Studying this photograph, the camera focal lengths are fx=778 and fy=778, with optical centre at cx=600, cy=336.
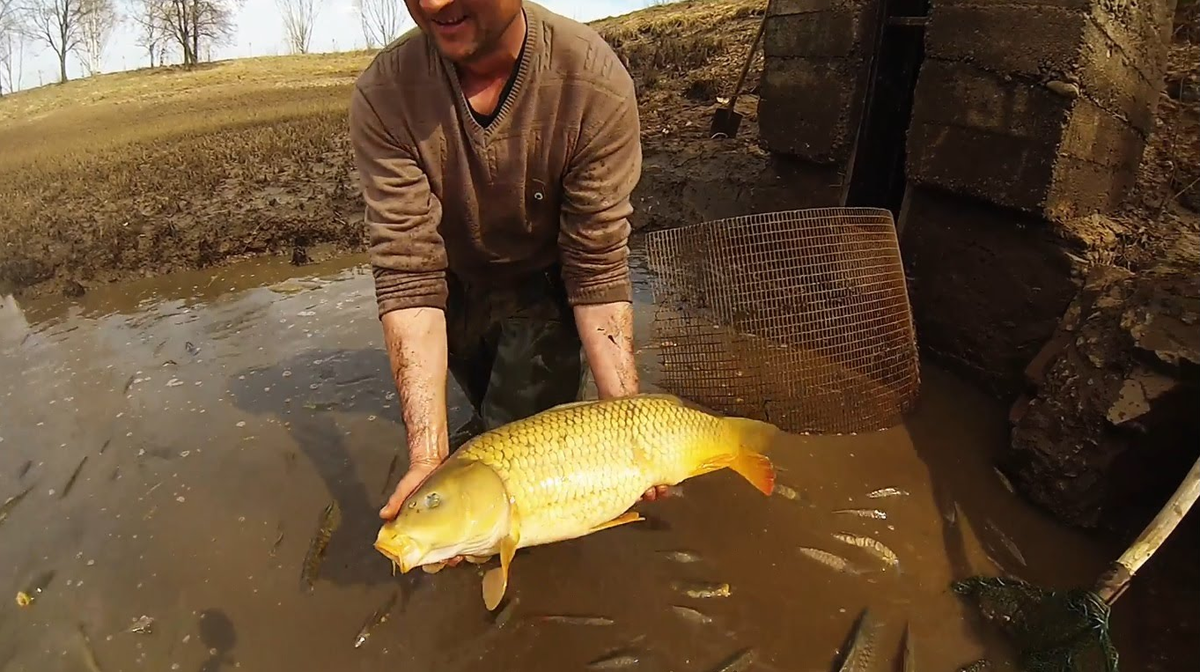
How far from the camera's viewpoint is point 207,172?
28.4 feet

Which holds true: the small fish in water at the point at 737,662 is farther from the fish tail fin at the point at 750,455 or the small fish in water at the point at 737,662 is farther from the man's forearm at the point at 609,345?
the man's forearm at the point at 609,345

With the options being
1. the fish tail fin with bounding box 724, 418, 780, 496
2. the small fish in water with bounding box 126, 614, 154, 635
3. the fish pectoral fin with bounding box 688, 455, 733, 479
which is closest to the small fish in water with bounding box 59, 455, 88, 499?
the small fish in water with bounding box 126, 614, 154, 635

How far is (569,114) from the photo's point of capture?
267 centimetres

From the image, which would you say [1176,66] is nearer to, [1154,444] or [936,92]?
[936,92]

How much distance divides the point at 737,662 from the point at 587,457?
1055 millimetres

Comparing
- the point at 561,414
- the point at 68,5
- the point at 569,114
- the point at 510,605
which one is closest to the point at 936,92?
the point at 569,114

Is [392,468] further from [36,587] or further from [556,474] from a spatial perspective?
[556,474]

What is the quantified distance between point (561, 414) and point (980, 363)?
113 inches

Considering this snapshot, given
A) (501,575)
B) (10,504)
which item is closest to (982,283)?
(501,575)

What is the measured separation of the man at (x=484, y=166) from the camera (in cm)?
256

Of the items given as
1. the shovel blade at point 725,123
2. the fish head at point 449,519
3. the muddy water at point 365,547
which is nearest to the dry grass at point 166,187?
the muddy water at point 365,547

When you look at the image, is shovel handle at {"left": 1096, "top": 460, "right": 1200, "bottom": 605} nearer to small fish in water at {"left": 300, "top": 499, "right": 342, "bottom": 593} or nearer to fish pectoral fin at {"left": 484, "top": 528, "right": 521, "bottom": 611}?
fish pectoral fin at {"left": 484, "top": 528, "right": 521, "bottom": 611}

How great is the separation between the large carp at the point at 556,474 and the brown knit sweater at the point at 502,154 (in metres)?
0.74

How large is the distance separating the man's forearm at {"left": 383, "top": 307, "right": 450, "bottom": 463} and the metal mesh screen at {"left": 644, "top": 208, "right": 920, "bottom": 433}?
1505 mm
